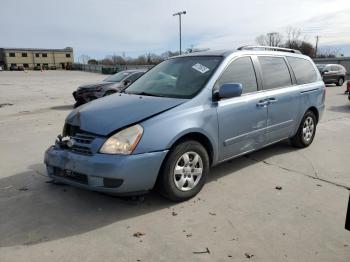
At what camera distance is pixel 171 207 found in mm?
3973

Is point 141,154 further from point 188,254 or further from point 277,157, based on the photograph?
point 277,157

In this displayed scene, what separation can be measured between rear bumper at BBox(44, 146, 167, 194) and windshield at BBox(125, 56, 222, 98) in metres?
1.08

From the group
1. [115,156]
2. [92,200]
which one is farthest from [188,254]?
[92,200]

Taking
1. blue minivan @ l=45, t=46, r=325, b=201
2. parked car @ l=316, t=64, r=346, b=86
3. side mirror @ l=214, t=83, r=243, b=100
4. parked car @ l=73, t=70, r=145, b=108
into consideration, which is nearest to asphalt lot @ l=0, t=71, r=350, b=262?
blue minivan @ l=45, t=46, r=325, b=201

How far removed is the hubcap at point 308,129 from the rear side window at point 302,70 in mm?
717

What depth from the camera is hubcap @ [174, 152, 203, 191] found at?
3.99m

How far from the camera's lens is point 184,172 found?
13.3 feet

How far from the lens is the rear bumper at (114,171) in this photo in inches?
139

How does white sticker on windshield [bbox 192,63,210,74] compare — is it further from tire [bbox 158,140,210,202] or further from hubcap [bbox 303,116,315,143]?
hubcap [bbox 303,116,315,143]

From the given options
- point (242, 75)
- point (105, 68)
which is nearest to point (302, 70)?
point (242, 75)

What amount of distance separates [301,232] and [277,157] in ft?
8.37

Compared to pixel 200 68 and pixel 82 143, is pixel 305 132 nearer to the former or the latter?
pixel 200 68

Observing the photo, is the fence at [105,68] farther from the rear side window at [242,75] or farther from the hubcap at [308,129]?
the rear side window at [242,75]

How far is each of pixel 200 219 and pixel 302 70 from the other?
152 inches
